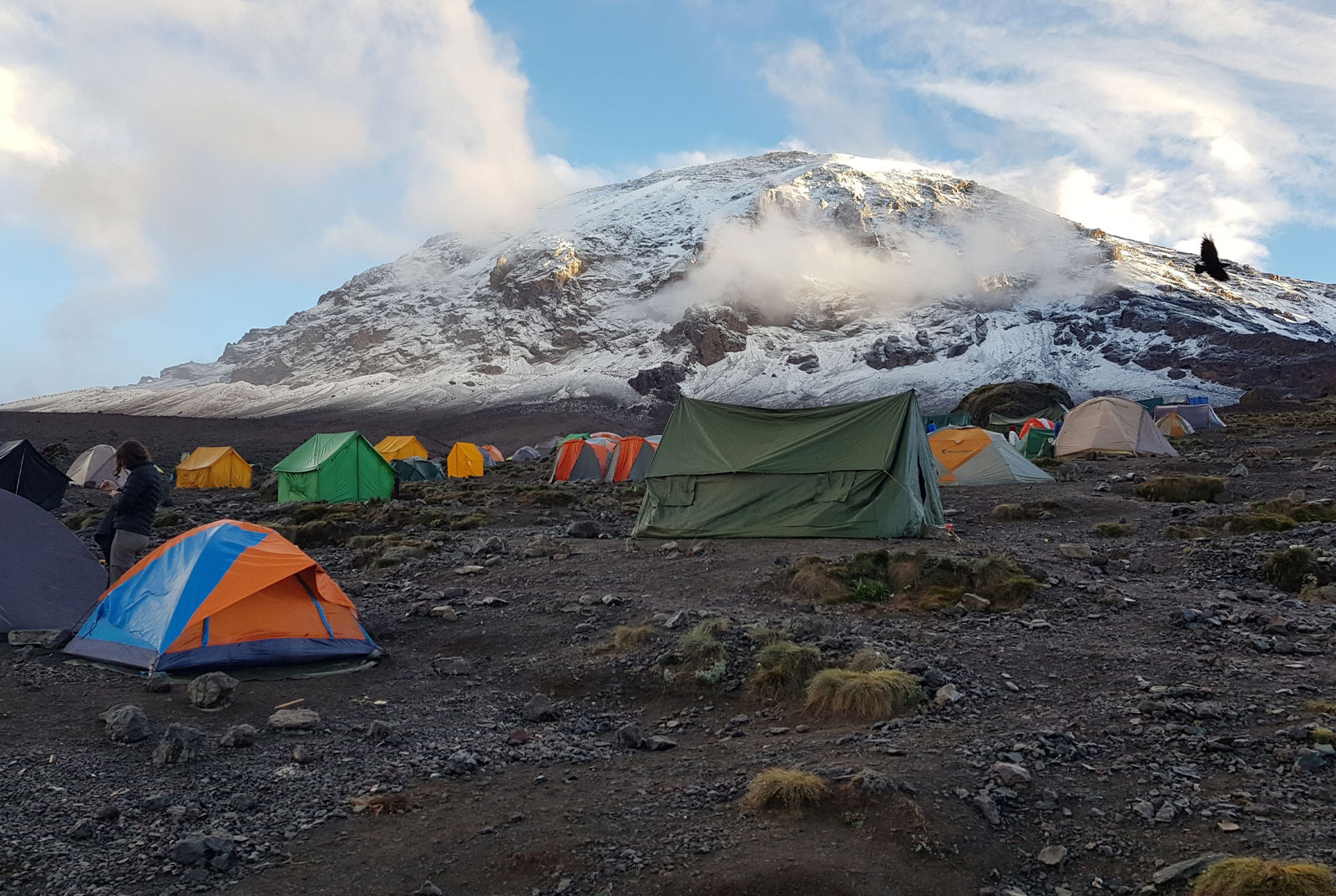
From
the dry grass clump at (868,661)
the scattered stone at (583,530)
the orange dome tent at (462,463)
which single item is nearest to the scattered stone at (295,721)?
the dry grass clump at (868,661)

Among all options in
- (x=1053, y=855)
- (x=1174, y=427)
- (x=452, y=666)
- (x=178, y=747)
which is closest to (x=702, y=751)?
(x=1053, y=855)

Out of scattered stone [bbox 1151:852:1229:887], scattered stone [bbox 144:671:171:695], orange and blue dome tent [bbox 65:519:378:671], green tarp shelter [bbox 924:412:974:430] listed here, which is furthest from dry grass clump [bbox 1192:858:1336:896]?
green tarp shelter [bbox 924:412:974:430]

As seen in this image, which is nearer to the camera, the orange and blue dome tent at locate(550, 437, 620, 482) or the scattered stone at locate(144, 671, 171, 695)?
the scattered stone at locate(144, 671, 171, 695)

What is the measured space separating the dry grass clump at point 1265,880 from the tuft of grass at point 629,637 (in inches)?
202

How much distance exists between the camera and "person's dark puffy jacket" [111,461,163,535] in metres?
9.09

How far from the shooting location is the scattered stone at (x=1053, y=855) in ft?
13.0

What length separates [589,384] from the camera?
135 metres

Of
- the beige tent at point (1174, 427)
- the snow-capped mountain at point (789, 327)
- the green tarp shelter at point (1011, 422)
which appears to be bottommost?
the beige tent at point (1174, 427)

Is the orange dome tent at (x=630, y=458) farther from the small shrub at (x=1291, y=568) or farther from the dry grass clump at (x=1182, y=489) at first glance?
the small shrub at (x=1291, y=568)

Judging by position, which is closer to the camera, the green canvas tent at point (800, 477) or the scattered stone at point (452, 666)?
the scattered stone at point (452, 666)

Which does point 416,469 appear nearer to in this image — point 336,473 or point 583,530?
point 336,473

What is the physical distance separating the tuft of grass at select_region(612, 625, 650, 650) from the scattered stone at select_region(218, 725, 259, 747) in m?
3.20

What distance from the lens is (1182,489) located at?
17766mm

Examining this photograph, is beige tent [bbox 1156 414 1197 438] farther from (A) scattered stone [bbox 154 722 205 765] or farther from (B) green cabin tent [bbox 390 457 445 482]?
(A) scattered stone [bbox 154 722 205 765]
